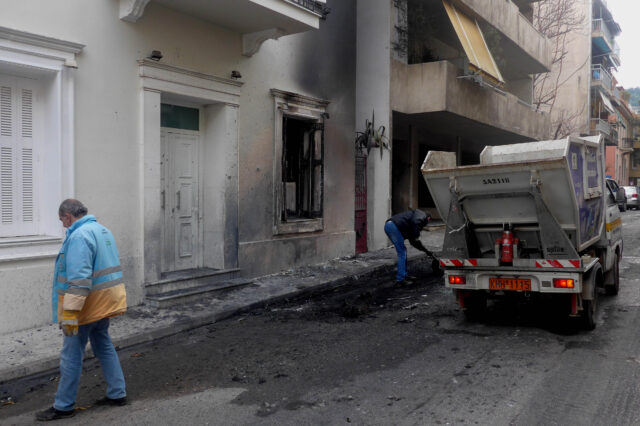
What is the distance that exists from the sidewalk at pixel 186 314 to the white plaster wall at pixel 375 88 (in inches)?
65.6

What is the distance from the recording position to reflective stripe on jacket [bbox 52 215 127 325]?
13.5ft

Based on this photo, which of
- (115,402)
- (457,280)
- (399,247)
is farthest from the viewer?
(399,247)

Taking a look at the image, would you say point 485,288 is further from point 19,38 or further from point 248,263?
point 19,38

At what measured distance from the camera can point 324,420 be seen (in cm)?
400

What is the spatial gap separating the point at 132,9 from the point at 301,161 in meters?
4.96

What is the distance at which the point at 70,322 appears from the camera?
13.4ft

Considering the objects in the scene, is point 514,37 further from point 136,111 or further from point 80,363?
point 80,363

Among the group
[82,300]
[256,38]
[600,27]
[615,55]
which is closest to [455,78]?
[256,38]

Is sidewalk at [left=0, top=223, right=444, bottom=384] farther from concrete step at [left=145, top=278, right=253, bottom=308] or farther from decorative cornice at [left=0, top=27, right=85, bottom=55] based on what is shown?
decorative cornice at [left=0, top=27, right=85, bottom=55]

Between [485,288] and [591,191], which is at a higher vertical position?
[591,191]

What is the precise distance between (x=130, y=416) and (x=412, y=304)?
15.7 feet

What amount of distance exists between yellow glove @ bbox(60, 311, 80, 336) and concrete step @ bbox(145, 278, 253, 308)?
11.5ft

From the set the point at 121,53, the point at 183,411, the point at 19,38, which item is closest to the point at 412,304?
the point at 183,411

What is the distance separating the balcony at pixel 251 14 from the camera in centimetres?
785
